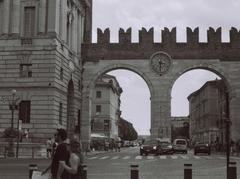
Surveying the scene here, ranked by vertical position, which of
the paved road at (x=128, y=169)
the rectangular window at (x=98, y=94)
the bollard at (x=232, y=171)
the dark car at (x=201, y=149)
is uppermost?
the rectangular window at (x=98, y=94)

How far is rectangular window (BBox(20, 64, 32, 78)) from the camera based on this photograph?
41062 millimetres

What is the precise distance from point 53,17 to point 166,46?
14.4 meters

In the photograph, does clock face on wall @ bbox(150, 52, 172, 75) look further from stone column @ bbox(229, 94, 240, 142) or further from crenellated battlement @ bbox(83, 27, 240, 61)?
stone column @ bbox(229, 94, 240, 142)

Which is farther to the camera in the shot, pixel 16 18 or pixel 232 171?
pixel 16 18

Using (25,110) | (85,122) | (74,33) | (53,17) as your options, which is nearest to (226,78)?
(85,122)

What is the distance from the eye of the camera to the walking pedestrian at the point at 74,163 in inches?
349

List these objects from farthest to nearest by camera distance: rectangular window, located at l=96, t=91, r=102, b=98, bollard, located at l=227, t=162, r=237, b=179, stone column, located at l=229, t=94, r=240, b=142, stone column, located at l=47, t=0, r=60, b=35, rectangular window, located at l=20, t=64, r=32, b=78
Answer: rectangular window, located at l=96, t=91, r=102, b=98 → stone column, located at l=229, t=94, r=240, b=142 → rectangular window, located at l=20, t=64, r=32, b=78 → stone column, located at l=47, t=0, r=60, b=35 → bollard, located at l=227, t=162, r=237, b=179

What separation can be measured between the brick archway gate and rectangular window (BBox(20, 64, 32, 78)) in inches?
434

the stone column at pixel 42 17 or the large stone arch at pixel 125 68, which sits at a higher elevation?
the stone column at pixel 42 17

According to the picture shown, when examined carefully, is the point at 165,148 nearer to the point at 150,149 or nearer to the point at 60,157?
the point at 150,149

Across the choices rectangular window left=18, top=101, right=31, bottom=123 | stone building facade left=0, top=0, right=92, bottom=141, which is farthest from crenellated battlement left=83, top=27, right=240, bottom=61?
rectangular window left=18, top=101, right=31, bottom=123

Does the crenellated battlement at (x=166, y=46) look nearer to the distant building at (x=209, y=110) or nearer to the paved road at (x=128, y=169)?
the paved road at (x=128, y=169)

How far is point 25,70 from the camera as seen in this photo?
41.2m

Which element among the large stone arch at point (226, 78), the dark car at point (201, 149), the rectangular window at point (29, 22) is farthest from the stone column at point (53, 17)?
the dark car at point (201, 149)
